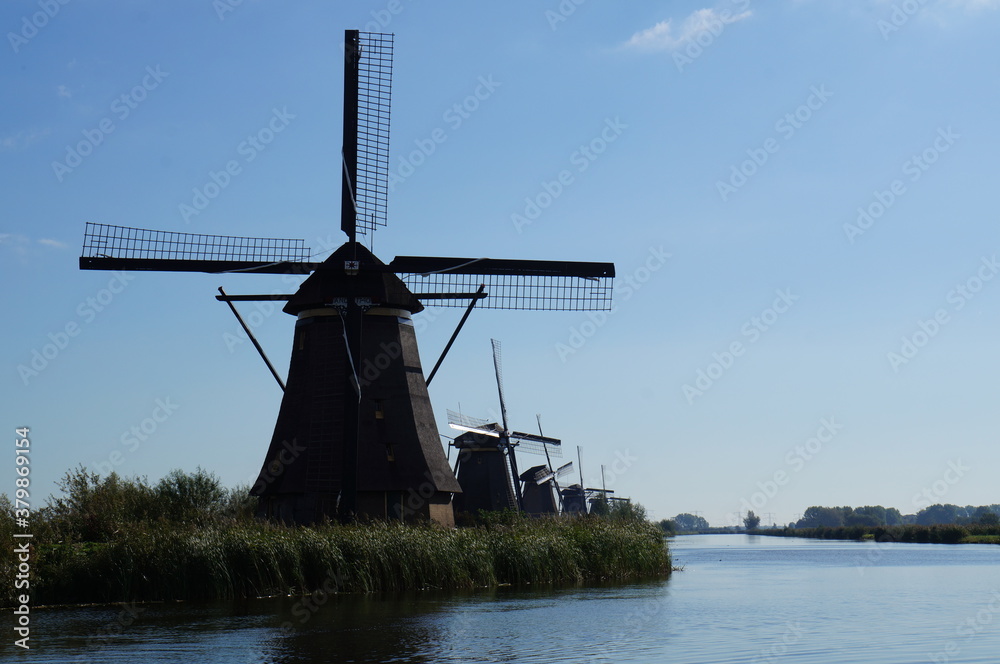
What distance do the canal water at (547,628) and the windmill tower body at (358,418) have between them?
502 cm

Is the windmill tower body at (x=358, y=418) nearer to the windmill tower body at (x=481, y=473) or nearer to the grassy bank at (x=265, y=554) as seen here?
the grassy bank at (x=265, y=554)

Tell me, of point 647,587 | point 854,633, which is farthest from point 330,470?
point 854,633

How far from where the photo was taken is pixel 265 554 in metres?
19.9

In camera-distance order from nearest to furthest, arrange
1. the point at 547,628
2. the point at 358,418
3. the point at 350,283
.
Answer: the point at 547,628 → the point at 358,418 → the point at 350,283

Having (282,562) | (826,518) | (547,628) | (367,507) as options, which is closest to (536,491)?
(367,507)

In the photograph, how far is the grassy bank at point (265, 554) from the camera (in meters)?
19.2

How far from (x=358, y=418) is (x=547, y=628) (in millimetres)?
10893

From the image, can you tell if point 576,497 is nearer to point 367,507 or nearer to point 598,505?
point 598,505

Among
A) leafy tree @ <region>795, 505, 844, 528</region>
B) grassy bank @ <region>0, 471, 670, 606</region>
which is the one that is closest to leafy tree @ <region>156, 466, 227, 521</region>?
grassy bank @ <region>0, 471, 670, 606</region>

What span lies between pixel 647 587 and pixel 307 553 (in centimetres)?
795

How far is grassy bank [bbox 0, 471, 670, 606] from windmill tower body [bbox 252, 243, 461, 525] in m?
1.98

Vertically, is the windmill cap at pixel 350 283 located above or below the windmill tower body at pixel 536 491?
above

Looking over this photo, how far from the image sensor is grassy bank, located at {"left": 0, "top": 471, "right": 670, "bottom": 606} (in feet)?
62.8

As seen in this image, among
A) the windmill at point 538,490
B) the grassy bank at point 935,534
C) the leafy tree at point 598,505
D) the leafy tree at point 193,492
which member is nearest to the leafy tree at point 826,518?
the grassy bank at point 935,534
